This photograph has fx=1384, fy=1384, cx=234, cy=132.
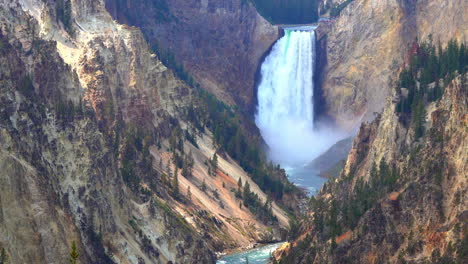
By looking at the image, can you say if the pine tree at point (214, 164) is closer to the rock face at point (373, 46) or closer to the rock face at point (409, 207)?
the rock face at point (373, 46)

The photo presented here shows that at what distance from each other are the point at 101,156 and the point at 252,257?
23.9 meters

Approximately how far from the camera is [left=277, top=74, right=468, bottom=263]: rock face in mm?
94688

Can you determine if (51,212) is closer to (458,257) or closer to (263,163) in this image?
(458,257)

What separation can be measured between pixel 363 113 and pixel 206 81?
73.6 feet

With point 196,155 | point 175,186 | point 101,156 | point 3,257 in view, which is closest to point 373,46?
point 196,155

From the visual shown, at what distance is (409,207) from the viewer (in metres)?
99.5

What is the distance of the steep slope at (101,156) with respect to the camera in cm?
9388

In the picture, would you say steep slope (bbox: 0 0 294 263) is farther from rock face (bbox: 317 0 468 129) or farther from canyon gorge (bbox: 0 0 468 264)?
rock face (bbox: 317 0 468 129)

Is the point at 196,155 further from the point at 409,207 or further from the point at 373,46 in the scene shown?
the point at 409,207

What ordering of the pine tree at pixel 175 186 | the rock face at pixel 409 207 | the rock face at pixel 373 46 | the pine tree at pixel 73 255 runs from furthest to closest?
the rock face at pixel 373 46, the pine tree at pixel 175 186, the rock face at pixel 409 207, the pine tree at pixel 73 255

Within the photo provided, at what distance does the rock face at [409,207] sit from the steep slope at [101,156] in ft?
47.3

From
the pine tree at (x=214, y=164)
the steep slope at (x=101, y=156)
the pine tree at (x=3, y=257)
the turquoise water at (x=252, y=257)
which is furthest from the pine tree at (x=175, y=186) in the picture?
the pine tree at (x=3, y=257)

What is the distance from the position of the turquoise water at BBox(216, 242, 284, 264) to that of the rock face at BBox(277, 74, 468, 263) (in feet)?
29.9

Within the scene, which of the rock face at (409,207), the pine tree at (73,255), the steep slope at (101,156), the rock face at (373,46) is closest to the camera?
the pine tree at (73,255)
